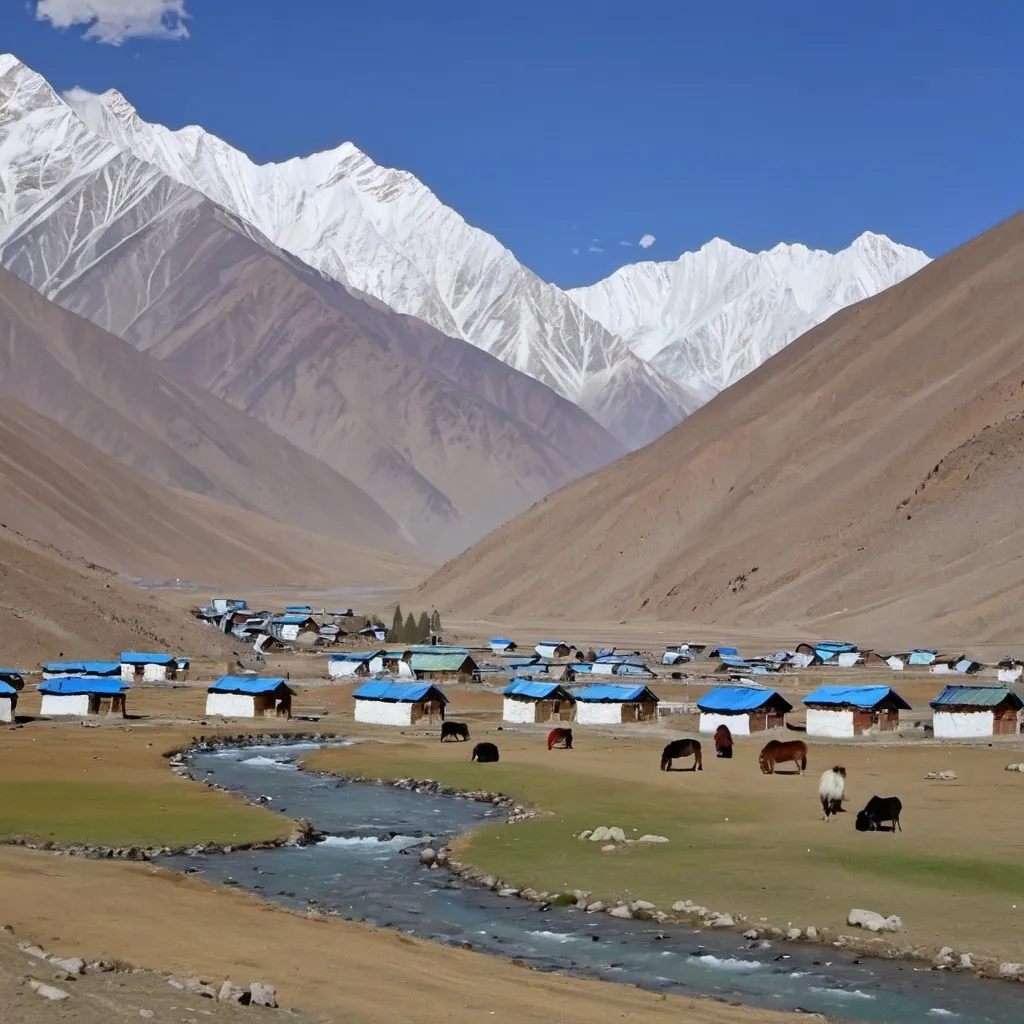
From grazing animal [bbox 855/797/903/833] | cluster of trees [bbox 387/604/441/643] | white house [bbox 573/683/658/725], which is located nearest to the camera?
grazing animal [bbox 855/797/903/833]

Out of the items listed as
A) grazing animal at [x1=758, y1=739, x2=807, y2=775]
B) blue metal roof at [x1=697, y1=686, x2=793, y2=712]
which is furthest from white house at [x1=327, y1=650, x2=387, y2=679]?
grazing animal at [x1=758, y1=739, x2=807, y2=775]

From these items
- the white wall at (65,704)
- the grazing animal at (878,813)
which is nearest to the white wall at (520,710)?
the white wall at (65,704)

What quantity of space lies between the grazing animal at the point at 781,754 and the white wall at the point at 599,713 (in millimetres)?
19443

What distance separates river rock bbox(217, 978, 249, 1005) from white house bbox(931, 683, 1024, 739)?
4644cm

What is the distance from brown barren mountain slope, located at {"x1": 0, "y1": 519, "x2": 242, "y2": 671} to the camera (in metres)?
96.1

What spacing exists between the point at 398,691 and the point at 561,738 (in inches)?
574

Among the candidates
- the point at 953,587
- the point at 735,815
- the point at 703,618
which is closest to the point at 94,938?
the point at 735,815

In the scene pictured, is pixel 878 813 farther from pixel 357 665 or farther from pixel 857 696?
pixel 357 665

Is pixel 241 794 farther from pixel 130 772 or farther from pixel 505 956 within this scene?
pixel 505 956

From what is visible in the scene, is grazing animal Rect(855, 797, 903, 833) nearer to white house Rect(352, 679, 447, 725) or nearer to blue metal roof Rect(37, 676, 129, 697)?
white house Rect(352, 679, 447, 725)

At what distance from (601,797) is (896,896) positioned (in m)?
15.6

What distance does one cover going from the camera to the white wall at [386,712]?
7200 centimetres

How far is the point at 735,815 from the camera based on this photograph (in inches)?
1597

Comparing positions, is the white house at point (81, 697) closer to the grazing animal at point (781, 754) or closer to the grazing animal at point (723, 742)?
→ the grazing animal at point (723, 742)
